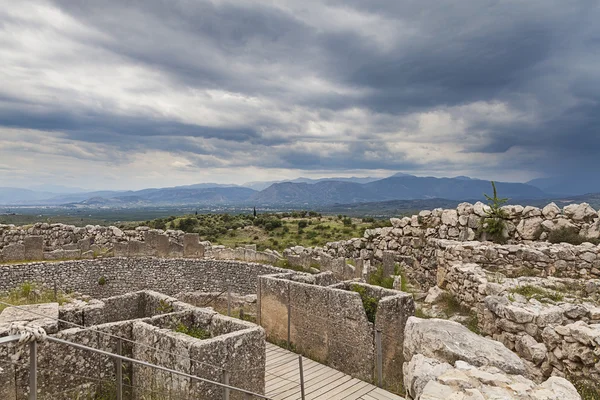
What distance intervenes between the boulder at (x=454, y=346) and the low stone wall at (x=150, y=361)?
8.05 feet

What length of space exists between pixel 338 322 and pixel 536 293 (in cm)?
523

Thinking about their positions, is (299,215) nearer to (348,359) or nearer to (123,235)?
(123,235)

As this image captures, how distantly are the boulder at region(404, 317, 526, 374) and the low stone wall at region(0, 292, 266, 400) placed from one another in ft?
8.05

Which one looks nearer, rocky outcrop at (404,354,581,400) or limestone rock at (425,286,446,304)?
rocky outcrop at (404,354,581,400)

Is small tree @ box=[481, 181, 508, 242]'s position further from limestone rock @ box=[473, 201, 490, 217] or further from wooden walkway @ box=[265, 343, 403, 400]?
wooden walkway @ box=[265, 343, 403, 400]

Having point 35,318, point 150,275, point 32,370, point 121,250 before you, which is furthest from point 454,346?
point 121,250

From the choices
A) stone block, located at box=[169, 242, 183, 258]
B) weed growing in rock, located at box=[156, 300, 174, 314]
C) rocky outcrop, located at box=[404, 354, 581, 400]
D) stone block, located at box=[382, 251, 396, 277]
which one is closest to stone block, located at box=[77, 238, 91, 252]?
stone block, located at box=[169, 242, 183, 258]

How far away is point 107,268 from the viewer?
20.7 m

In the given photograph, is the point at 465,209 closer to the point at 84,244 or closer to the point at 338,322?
the point at 338,322

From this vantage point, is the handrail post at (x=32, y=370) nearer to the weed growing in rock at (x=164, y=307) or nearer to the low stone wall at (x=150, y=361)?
the low stone wall at (x=150, y=361)

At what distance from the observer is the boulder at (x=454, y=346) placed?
192 inches

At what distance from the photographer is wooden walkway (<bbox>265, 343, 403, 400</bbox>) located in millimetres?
7180

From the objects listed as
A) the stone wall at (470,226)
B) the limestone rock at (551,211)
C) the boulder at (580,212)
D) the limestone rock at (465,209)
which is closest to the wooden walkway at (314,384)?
the stone wall at (470,226)

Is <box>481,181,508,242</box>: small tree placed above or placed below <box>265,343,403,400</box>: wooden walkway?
above
